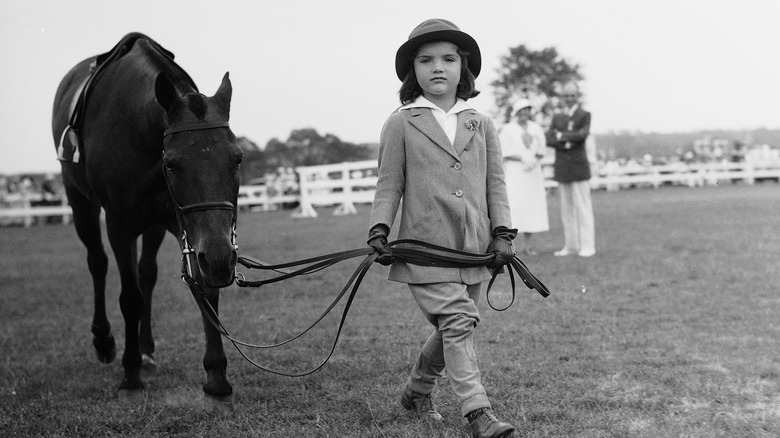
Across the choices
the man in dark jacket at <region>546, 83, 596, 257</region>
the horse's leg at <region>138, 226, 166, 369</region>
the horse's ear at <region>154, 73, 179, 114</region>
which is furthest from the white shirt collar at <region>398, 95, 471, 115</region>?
the man in dark jacket at <region>546, 83, 596, 257</region>

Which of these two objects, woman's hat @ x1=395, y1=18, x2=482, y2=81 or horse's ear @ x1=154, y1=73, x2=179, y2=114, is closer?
woman's hat @ x1=395, y1=18, x2=482, y2=81

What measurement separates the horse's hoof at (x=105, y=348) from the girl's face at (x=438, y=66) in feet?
10.6

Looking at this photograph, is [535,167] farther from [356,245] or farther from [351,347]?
[351,347]

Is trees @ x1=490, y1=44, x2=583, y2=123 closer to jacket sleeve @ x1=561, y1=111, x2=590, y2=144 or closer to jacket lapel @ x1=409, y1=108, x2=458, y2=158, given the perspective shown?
jacket sleeve @ x1=561, y1=111, x2=590, y2=144

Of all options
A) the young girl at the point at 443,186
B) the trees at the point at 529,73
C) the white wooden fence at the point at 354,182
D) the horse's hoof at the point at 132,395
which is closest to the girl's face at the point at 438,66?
the young girl at the point at 443,186

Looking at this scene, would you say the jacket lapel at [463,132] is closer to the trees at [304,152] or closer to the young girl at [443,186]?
the young girl at [443,186]

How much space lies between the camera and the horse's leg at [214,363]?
13.2 feet

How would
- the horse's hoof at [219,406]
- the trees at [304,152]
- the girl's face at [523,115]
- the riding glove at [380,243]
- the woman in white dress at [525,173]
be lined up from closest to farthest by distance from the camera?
the riding glove at [380,243]
the horse's hoof at [219,406]
the woman in white dress at [525,173]
the girl's face at [523,115]
the trees at [304,152]

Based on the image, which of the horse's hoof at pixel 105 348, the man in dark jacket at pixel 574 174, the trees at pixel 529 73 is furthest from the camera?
the trees at pixel 529 73

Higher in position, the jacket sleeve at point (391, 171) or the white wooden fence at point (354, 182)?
the jacket sleeve at point (391, 171)

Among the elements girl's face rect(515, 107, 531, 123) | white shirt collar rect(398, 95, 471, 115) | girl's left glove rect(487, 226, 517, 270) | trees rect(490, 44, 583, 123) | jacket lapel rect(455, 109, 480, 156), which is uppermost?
trees rect(490, 44, 583, 123)

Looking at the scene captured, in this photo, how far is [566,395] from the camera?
402cm

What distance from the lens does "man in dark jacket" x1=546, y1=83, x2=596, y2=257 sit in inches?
405

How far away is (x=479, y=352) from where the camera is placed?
16.6ft
